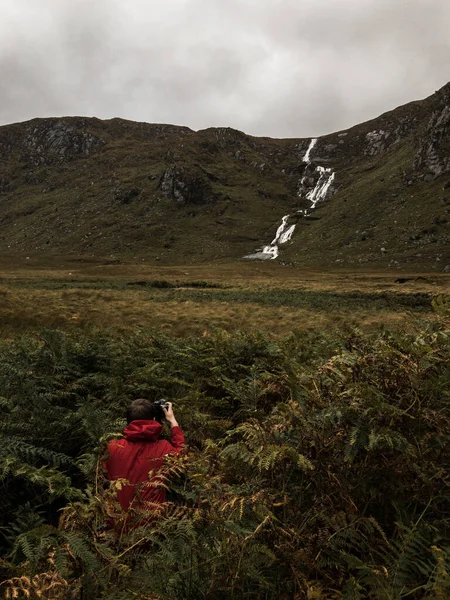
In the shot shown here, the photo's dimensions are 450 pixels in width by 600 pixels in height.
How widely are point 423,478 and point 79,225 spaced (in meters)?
186

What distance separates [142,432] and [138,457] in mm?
289

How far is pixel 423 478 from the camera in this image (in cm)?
300

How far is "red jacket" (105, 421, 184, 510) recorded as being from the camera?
434 centimetres

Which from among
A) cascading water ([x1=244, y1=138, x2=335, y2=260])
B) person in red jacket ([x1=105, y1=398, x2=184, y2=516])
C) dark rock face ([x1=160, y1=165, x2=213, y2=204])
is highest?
dark rock face ([x1=160, y1=165, x2=213, y2=204])

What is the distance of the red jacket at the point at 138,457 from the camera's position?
4344 millimetres

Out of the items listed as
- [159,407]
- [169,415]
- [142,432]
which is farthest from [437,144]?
[142,432]

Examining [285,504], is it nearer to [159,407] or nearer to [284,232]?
[159,407]

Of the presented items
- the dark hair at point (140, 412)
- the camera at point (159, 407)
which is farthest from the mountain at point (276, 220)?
the dark hair at point (140, 412)

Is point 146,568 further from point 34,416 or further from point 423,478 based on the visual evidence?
point 34,416

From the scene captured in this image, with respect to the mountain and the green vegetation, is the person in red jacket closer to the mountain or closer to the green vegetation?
the green vegetation

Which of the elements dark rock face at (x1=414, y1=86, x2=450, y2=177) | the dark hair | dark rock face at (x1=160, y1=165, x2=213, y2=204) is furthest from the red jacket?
dark rock face at (x1=160, y1=165, x2=213, y2=204)

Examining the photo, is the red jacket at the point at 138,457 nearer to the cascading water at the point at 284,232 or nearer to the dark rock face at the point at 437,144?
Result: the cascading water at the point at 284,232

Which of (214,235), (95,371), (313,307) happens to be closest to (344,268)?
(214,235)

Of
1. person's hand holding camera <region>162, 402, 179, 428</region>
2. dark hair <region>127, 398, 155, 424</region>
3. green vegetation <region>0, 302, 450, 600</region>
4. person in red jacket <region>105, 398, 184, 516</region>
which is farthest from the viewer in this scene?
person's hand holding camera <region>162, 402, 179, 428</region>
